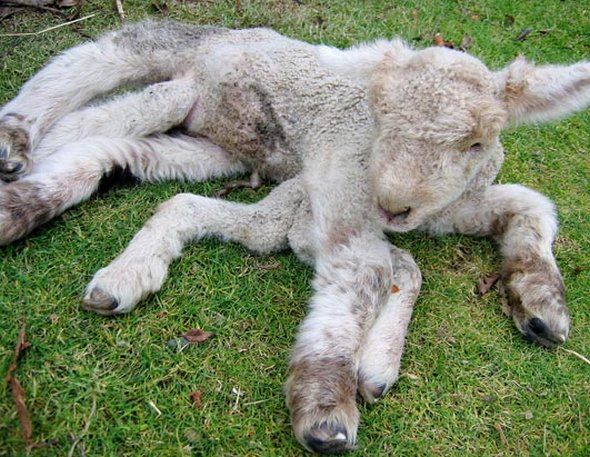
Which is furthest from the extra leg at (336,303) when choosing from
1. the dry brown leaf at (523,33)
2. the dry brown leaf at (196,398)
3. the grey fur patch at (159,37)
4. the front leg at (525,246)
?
the dry brown leaf at (523,33)

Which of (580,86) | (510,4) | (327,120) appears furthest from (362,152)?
(510,4)

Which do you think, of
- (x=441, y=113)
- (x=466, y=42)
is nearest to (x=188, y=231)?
(x=441, y=113)

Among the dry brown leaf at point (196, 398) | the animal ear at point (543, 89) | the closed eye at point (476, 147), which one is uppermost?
the animal ear at point (543, 89)

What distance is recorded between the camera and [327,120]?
4195 millimetres

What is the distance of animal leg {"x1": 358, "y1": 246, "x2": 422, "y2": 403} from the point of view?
335 centimetres

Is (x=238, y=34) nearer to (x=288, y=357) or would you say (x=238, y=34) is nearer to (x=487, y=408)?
(x=288, y=357)

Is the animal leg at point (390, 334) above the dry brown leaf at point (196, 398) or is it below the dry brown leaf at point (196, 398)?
below

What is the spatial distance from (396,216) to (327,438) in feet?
3.84

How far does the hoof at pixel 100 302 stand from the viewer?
3404 millimetres

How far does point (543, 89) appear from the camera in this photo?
136 inches

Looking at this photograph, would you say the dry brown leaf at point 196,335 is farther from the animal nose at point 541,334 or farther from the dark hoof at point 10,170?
the animal nose at point 541,334

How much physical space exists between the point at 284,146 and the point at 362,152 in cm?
65

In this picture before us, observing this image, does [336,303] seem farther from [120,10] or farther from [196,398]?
[120,10]

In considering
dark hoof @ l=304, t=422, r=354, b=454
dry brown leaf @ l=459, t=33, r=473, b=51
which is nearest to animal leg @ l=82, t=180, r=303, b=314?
dark hoof @ l=304, t=422, r=354, b=454
